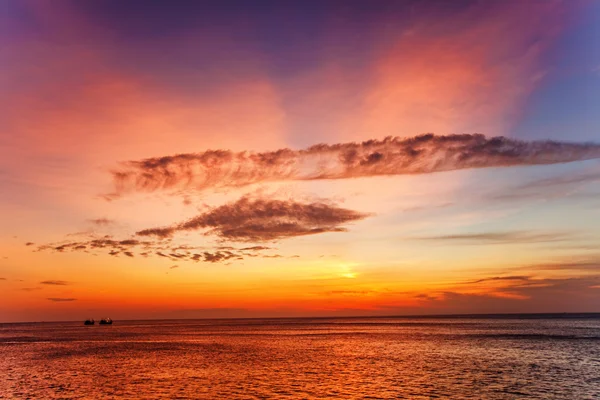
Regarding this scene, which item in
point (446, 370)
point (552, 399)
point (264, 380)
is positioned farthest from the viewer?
point (446, 370)

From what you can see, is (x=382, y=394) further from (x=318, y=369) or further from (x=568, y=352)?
(x=568, y=352)

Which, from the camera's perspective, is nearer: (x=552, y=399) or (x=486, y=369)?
(x=552, y=399)

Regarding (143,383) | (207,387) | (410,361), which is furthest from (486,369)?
(143,383)

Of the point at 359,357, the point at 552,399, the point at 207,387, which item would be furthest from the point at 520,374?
the point at 207,387

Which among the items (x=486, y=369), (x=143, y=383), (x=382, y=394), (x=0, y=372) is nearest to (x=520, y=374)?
(x=486, y=369)

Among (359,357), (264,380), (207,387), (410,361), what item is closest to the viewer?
(207,387)

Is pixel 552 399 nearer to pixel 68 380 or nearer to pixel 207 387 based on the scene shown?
pixel 207 387

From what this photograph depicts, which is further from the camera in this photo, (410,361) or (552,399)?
(410,361)

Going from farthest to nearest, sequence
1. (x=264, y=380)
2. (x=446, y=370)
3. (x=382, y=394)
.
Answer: (x=446, y=370) < (x=264, y=380) < (x=382, y=394)

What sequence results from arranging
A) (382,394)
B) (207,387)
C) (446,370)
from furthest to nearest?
(446,370), (207,387), (382,394)

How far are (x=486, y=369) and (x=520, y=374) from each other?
5.26m

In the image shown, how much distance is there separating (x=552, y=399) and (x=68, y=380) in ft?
184

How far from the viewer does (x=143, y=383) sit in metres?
59.9

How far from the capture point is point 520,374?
62656mm
